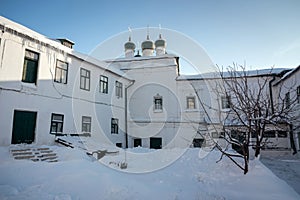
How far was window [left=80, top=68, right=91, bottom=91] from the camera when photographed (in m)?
15.2

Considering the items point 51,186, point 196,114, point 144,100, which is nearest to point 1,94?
point 51,186

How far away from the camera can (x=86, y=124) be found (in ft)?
49.8

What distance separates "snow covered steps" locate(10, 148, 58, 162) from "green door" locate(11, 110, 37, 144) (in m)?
1.39

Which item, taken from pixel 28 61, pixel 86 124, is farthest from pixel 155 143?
pixel 28 61

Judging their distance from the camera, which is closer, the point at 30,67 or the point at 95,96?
the point at 30,67

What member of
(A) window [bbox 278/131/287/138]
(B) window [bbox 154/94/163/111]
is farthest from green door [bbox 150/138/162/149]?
(A) window [bbox 278/131/287/138]

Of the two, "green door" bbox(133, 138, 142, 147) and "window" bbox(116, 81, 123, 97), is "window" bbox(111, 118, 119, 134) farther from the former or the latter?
"green door" bbox(133, 138, 142, 147)

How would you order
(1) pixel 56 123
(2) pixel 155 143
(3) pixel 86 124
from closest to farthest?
(1) pixel 56 123 < (3) pixel 86 124 < (2) pixel 155 143

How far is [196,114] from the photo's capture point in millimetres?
20453

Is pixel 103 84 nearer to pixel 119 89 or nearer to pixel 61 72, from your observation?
pixel 119 89

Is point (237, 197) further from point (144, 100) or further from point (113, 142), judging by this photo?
point (144, 100)

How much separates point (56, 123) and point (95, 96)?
4.06 m

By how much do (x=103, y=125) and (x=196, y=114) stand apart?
8.81m

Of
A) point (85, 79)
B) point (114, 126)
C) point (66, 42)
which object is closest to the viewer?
point (85, 79)
